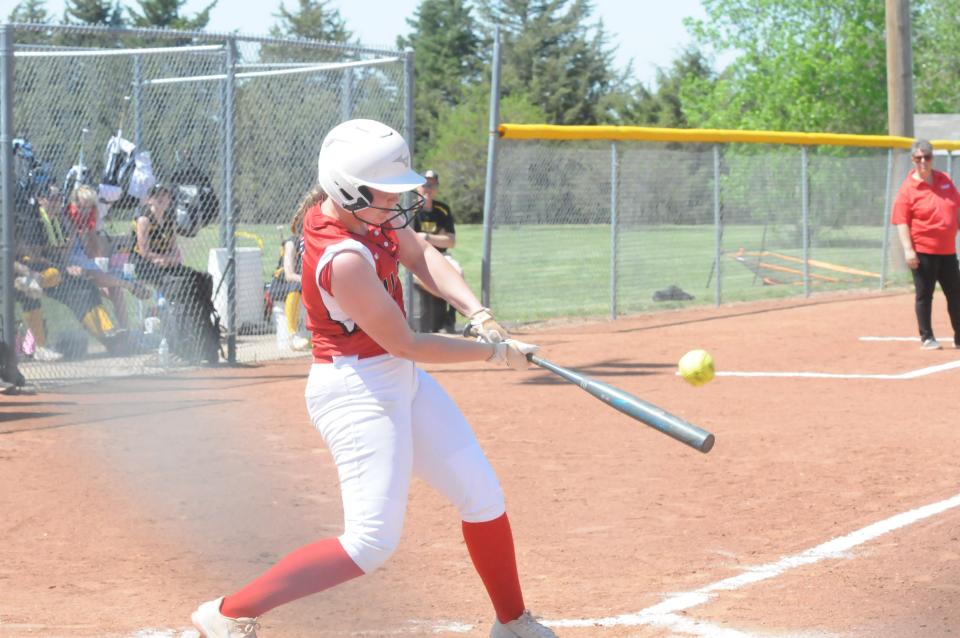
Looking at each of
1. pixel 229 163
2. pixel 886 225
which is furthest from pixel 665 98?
pixel 229 163

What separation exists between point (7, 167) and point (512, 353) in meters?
6.86

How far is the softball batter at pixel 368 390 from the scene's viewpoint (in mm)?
3920

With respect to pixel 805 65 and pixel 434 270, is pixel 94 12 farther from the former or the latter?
pixel 434 270

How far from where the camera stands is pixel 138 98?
13180 mm

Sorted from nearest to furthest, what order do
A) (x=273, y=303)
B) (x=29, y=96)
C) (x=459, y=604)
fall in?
(x=459, y=604) → (x=29, y=96) → (x=273, y=303)

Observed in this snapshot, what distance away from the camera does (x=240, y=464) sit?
25.3ft

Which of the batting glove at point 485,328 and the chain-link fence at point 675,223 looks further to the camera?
the chain-link fence at point 675,223

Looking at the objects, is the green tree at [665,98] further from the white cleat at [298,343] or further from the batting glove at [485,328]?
the batting glove at [485,328]

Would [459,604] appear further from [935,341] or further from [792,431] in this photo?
[935,341]

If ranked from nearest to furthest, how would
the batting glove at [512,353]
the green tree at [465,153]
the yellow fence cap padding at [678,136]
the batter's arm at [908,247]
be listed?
the batting glove at [512,353]
the batter's arm at [908,247]
the yellow fence cap padding at [678,136]
the green tree at [465,153]

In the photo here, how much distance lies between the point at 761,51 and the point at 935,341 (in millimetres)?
30141

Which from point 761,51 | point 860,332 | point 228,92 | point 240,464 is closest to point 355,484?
point 240,464

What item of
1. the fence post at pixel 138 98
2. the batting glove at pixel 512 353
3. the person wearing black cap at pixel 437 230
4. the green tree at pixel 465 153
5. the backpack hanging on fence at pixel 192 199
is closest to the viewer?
the batting glove at pixel 512 353

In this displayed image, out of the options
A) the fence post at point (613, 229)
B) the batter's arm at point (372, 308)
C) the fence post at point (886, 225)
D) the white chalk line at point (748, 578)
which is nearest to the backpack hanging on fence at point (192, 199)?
the fence post at point (613, 229)
